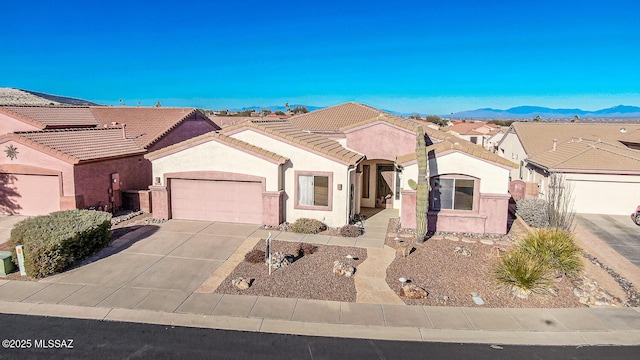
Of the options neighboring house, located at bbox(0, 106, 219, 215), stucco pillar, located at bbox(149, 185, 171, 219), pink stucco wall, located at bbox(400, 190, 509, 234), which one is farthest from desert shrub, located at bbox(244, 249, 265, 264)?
neighboring house, located at bbox(0, 106, 219, 215)

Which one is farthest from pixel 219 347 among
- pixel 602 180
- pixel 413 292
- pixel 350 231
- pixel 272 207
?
pixel 602 180

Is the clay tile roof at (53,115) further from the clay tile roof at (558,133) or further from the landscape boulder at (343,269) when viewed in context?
the clay tile roof at (558,133)

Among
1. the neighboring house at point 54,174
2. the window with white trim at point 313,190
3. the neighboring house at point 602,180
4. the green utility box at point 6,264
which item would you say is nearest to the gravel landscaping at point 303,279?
the window with white trim at point 313,190

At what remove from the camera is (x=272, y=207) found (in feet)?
61.7

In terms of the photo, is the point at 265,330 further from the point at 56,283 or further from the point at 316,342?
the point at 56,283

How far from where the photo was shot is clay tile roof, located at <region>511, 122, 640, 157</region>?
31141 millimetres

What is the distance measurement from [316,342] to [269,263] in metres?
3.93

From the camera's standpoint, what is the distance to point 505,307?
454 inches

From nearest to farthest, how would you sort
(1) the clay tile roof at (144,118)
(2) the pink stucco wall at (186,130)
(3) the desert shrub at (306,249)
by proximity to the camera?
(3) the desert shrub at (306,249), (2) the pink stucco wall at (186,130), (1) the clay tile roof at (144,118)

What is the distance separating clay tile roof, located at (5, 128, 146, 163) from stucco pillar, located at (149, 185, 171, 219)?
3.58 metres

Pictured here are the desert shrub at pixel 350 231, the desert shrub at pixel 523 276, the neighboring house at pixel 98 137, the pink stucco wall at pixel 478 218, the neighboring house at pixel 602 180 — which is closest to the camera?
the desert shrub at pixel 523 276

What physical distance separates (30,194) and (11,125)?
10343 millimetres

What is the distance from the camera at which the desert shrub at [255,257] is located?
14445 mm

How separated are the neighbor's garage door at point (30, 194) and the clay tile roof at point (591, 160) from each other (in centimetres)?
2484
